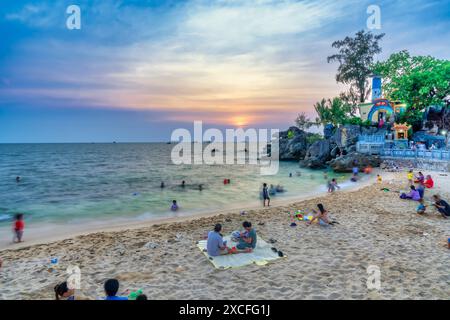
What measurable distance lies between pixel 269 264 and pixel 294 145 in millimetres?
55077

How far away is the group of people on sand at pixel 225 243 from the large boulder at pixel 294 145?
52823 mm

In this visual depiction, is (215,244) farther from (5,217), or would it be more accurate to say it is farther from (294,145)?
(294,145)

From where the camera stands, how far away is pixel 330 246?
8258 millimetres

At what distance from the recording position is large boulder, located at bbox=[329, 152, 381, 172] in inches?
1259

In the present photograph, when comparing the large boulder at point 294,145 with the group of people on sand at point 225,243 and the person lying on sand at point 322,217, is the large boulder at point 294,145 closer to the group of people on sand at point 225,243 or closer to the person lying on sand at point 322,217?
the person lying on sand at point 322,217

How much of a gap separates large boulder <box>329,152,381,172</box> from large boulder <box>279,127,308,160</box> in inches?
929

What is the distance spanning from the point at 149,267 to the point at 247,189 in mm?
18090

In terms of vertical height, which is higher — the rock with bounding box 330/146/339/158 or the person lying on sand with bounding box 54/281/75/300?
the rock with bounding box 330/146/339/158

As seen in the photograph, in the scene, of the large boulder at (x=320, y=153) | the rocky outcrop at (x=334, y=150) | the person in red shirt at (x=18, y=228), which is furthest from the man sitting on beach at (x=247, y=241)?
the large boulder at (x=320, y=153)

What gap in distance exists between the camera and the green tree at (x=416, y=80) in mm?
36562

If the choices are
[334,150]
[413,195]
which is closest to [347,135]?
[334,150]

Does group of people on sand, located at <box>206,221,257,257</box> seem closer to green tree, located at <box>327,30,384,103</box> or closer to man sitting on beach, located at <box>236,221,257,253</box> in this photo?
man sitting on beach, located at <box>236,221,257,253</box>

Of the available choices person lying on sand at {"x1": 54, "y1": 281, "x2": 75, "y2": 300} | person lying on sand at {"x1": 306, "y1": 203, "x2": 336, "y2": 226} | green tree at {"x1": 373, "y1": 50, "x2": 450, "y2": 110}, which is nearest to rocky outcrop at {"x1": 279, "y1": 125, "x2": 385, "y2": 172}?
green tree at {"x1": 373, "y1": 50, "x2": 450, "y2": 110}
